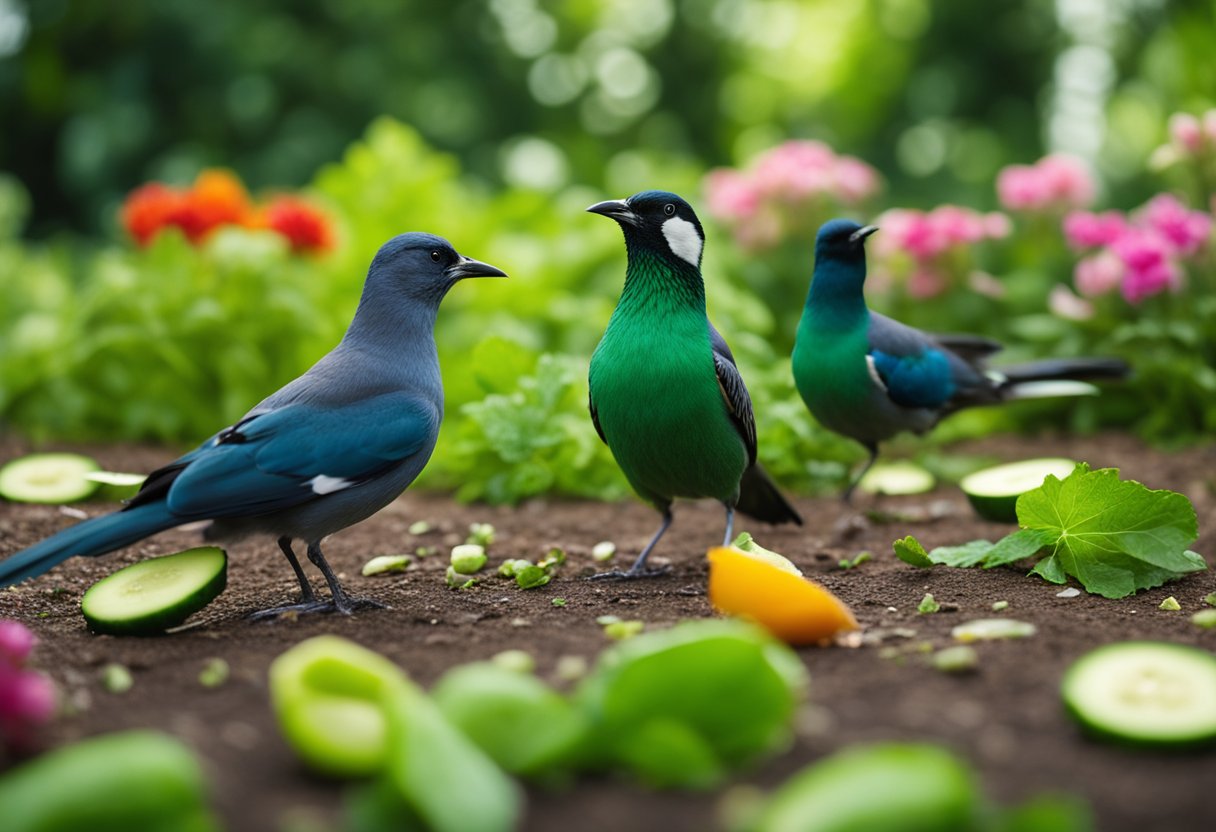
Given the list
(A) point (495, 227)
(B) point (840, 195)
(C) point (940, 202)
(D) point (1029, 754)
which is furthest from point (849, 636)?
(C) point (940, 202)

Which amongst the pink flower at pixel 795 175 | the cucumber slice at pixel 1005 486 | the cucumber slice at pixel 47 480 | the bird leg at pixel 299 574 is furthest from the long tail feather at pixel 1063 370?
the cucumber slice at pixel 47 480

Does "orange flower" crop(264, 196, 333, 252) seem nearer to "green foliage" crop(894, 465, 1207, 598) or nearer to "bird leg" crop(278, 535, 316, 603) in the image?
"bird leg" crop(278, 535, 316, 603)

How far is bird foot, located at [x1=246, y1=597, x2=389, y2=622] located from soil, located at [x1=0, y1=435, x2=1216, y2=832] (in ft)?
0.18

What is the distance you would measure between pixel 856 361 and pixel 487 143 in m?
7.42

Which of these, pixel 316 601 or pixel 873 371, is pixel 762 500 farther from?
pixel 316 601

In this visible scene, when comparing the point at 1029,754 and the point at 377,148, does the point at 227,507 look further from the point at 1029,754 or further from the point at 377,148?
the point at 377,148

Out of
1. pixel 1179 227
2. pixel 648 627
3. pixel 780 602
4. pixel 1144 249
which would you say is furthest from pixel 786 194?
pixel 780 602

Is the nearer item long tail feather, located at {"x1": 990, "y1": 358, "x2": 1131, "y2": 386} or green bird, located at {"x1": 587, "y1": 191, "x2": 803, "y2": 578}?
green bird, located at {"x1": 587, "y1": 191, "x2": 803, "y2": 578}

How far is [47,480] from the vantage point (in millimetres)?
4844

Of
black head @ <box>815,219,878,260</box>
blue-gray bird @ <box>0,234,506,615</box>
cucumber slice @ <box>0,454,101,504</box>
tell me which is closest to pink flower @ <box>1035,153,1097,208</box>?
black head @ <box>815,219,878,260</box>

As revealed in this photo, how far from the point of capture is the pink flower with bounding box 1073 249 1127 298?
6.00 meters

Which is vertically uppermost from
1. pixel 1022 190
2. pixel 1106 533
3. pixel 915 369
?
pixel 1022 190

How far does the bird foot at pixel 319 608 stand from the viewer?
3451 mm

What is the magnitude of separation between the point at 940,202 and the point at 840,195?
3341 millimetres
